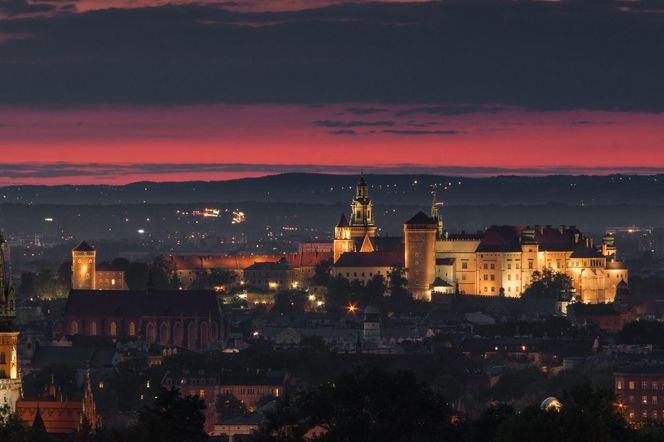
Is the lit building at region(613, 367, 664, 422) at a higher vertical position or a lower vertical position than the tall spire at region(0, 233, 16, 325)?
lower

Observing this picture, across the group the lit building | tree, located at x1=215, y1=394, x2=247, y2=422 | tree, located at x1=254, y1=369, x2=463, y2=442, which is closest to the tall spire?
tree, located at x1=254, y1=369, x2=463, y2=442

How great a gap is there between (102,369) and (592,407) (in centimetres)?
9419

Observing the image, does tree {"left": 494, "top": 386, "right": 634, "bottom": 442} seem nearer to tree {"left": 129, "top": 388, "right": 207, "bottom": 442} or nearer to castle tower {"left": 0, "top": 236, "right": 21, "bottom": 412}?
tree {"left": 129, "top": 388, "right": 207, "bottom": 442}

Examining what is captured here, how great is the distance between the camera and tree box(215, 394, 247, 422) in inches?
6274

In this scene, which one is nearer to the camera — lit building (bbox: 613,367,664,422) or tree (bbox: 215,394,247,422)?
tree (bbox: 215,394,247,422)

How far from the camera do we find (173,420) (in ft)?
305

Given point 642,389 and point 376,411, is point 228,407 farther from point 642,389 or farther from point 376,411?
point 376,411

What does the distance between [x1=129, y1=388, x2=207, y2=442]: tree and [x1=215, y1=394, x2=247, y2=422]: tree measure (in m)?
60.6

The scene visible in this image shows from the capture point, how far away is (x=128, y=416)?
155250 mm

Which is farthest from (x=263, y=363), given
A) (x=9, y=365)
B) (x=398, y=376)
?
(x=9, y=365)

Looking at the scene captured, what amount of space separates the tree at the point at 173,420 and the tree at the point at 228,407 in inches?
2387

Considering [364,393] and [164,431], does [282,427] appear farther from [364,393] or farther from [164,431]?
[164,431]

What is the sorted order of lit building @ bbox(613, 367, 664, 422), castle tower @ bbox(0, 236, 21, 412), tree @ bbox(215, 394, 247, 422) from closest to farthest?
castle tower @ bbox(0, 236, 21, 412), tree @ bbox(215, 394, 247, 422), lit building @ bbox(613, 367, 664, 422)

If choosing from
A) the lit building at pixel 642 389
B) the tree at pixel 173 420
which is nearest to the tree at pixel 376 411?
the tree at pixel 173 420
